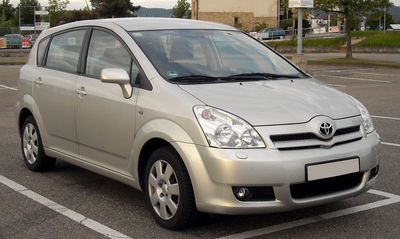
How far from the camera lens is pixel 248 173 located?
358 cm

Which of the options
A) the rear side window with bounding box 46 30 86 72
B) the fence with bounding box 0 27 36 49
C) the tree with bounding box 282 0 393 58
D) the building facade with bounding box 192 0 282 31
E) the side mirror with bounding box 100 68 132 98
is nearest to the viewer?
the side mirror with bounding box 100 68 132 98

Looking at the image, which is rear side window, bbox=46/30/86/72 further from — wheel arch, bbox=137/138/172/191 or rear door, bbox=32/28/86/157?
wheel arch, bbox=137/138/172/191

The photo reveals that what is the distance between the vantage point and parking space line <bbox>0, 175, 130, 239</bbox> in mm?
4039

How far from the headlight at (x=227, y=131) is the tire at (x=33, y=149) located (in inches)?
105

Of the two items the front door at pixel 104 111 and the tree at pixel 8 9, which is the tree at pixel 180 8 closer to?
the tree at pixel 8 9

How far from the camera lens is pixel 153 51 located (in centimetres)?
455

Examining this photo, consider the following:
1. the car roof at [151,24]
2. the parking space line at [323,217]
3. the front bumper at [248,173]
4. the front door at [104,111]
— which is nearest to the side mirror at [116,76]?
the front door at [104,111]

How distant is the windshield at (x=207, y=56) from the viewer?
14.7ft

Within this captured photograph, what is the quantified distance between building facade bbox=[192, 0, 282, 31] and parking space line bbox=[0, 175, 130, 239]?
2808 inches

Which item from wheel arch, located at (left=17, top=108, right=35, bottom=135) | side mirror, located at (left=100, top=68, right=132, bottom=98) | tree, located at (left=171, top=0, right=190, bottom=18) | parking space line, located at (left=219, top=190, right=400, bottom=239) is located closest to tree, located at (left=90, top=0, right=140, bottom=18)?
tree, located at (left=171, top=0, right=190, bottom=18)

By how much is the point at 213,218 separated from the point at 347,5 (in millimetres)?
23906

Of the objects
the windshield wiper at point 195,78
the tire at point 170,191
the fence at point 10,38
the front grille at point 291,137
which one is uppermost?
the fence at point 10,38

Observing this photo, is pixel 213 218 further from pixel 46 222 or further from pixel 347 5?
pixel 347 5

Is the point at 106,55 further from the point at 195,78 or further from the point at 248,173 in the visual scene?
the point at 248,173
